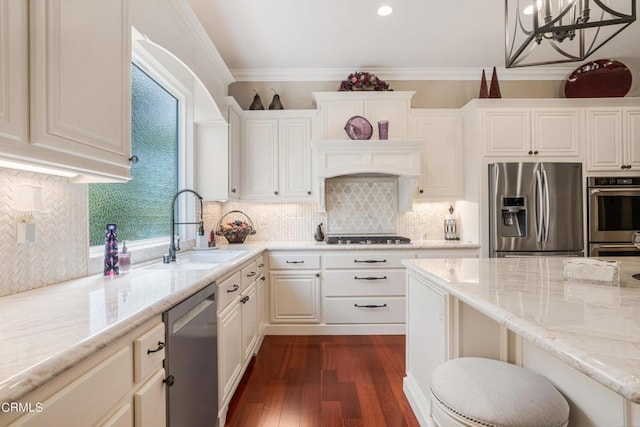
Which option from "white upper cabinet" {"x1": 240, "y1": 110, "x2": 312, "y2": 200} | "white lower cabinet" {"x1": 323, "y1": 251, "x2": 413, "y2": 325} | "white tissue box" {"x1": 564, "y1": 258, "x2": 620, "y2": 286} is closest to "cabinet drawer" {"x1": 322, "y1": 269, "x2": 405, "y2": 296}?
"white lower cabinet" {"x1": 323, "y1": 251, "x2": 413, "y2": 325}

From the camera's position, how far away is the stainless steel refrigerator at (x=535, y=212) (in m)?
2.98

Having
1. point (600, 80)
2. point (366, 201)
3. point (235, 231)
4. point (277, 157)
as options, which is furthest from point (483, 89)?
point (235, 231)

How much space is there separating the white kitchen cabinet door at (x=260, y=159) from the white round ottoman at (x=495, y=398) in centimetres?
264

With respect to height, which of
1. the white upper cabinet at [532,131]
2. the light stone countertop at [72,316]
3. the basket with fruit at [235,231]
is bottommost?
the light stone countertop at [72,316]

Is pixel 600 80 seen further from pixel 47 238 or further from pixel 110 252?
pixel 47 238

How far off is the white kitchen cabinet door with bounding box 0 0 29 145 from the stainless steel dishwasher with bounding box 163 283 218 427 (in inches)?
28.2

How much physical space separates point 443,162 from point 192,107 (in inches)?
104

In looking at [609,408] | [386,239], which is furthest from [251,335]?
[609,408]

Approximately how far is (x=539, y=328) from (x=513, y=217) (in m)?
2.59

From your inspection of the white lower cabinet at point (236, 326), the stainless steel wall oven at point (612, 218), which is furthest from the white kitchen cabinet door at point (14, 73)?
the stainless steel wall oven at point (612, 218)

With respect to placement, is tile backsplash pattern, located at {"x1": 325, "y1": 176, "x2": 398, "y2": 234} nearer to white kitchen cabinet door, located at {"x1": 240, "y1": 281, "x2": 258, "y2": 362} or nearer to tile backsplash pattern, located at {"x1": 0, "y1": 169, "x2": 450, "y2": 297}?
white kitchen cabinet door, located at {"x1": 240, "y1": 281, "x2": 258, "y2": 362}

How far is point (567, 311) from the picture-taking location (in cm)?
91

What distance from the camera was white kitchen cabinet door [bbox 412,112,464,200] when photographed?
343cm

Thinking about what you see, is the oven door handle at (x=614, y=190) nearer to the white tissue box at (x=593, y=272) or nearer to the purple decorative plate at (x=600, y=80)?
the purple decorative plate at (x=600, y=80)
